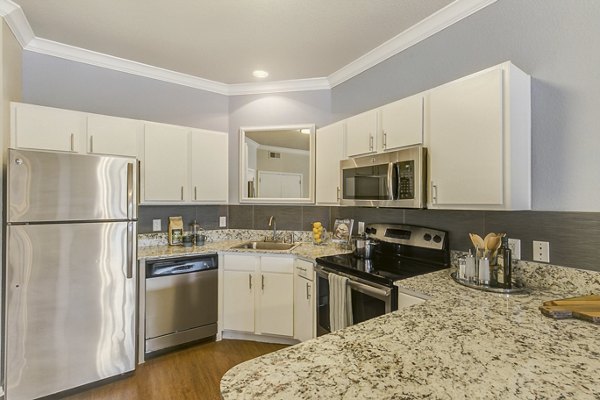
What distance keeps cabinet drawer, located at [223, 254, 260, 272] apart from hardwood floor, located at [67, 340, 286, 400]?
0.74 metres

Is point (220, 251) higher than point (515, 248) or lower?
lower

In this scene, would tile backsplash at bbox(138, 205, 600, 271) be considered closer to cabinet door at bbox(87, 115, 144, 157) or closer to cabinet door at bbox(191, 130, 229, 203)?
cabinet door at bbox(191, 130, 229, 203)

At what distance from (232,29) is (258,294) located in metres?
2.35

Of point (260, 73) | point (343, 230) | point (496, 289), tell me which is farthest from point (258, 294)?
point (260, 73)

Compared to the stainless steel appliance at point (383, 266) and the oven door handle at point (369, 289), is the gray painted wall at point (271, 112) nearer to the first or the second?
the stainless steel appliance at point (383, 266)

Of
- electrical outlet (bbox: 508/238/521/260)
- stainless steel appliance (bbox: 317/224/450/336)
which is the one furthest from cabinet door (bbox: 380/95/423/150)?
electrical outlet (bbox: 508/238/521/260)

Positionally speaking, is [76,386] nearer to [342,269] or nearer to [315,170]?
[342,269]

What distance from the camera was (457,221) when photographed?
2.04 metres

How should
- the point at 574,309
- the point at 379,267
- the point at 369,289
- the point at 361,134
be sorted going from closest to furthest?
the point at 574,309 < the point at 369,289 < the point at 379,267 < the point at 361,134

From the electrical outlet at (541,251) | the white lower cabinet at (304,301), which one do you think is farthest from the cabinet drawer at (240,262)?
the electrical outlet at (541,251)

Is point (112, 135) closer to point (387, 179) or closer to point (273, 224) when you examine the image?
point (273, 224)

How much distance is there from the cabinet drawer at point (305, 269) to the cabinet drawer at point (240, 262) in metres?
0.41

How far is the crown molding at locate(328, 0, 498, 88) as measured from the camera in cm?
197

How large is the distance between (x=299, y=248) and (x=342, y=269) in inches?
31.2
